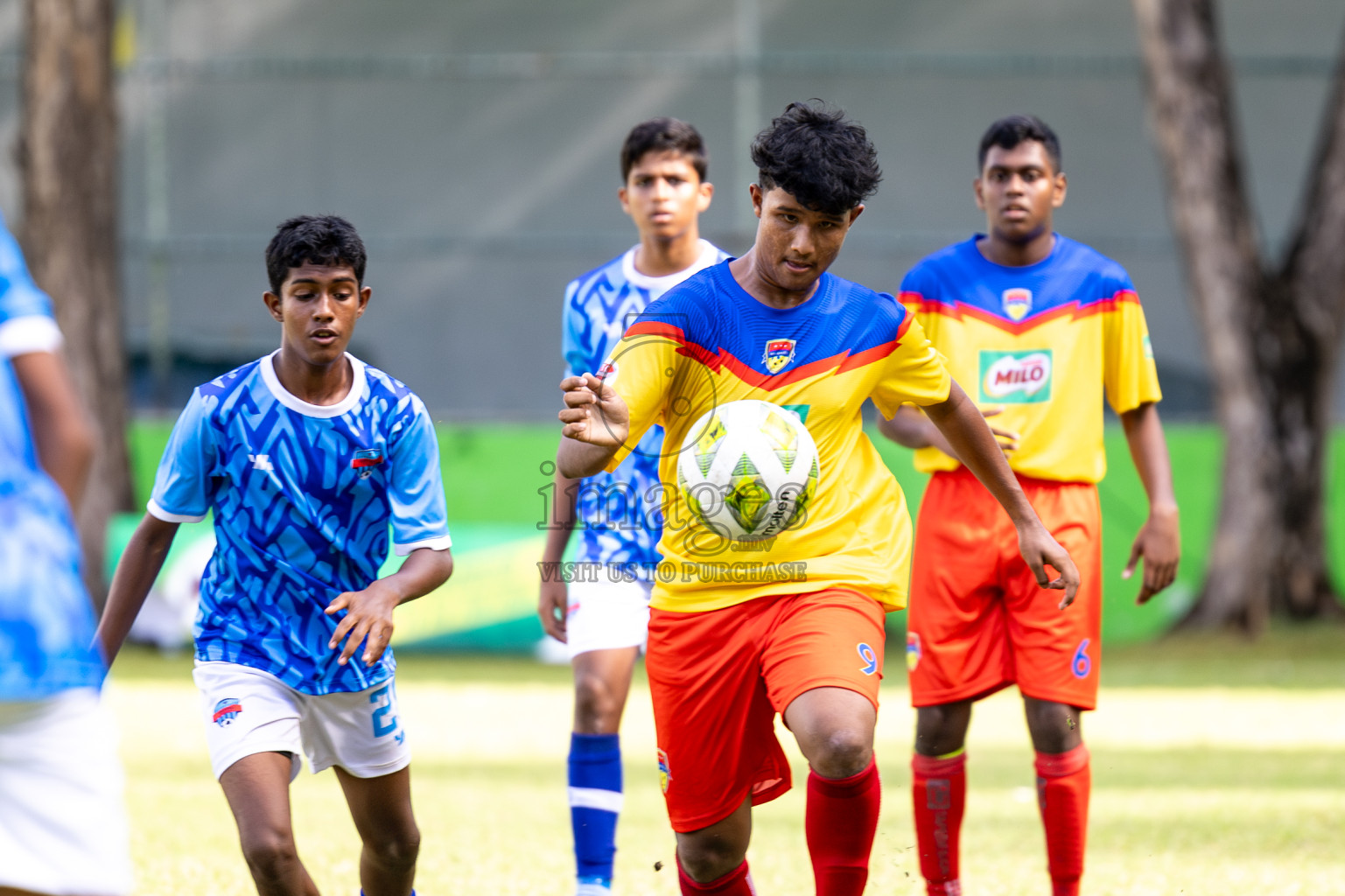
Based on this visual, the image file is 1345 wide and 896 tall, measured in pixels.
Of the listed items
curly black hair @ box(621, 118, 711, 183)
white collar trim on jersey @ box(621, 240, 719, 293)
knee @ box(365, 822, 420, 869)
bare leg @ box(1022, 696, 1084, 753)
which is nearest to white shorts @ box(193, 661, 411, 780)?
knee @ box(365, 822, 420, 869)

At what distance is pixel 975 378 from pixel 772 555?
1453mm

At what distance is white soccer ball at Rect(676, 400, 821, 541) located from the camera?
3.89m

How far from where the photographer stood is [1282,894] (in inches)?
206

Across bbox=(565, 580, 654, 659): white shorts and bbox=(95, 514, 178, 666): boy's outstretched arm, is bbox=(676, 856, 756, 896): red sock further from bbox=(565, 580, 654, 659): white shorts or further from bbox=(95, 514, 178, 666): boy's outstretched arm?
bbox=(95, 514, 178, 666): boy's outstretched arm

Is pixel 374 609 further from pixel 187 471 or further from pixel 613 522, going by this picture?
pixel 613 522

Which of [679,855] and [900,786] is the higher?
[679,855]

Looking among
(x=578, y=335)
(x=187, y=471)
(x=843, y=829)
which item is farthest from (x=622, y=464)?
(x=843, y=829)

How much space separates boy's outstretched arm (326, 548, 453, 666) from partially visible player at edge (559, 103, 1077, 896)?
1.73 ft

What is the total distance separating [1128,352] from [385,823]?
2.78 meters

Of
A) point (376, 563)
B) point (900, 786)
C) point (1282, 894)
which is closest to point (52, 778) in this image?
point (376, 563)

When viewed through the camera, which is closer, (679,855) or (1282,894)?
(679,855)

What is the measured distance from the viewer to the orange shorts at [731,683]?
12.9ft

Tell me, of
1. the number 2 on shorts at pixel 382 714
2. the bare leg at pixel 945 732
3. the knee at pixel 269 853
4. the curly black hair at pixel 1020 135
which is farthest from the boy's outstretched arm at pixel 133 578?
the curly black hair at pixel 1020 135

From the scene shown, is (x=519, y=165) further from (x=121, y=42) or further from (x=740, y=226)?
(x=121, y=42)
